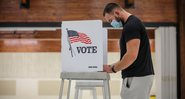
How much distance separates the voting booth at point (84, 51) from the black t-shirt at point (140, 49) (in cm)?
20

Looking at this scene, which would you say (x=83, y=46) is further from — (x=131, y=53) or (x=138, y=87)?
(x=138, y=87)

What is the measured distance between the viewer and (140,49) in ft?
8.97

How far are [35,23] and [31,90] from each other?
274 centimetres

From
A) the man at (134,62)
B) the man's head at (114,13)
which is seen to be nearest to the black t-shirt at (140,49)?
the man at (134,62)

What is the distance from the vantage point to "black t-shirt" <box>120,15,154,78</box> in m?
2.67

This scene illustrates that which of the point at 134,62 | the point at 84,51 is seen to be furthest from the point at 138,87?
the point at 84,51

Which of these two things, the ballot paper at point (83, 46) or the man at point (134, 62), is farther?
the ballot paper at point (83, 46)

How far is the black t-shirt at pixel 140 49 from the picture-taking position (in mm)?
2671

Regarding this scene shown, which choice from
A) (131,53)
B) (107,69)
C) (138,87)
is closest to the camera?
(131,53)

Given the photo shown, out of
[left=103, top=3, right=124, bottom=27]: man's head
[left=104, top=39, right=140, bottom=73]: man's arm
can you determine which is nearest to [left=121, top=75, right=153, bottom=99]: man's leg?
[left=104, top=39, right=140, bottom=73]: man's arm

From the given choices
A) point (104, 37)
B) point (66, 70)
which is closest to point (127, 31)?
point (104, 37)

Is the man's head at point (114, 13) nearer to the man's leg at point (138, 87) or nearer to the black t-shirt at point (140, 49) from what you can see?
the black t-shirt at point (140, 49)

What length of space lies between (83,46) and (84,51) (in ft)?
0.14

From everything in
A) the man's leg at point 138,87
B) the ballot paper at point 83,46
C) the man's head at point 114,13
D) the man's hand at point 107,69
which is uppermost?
the man's head at point 114,13
